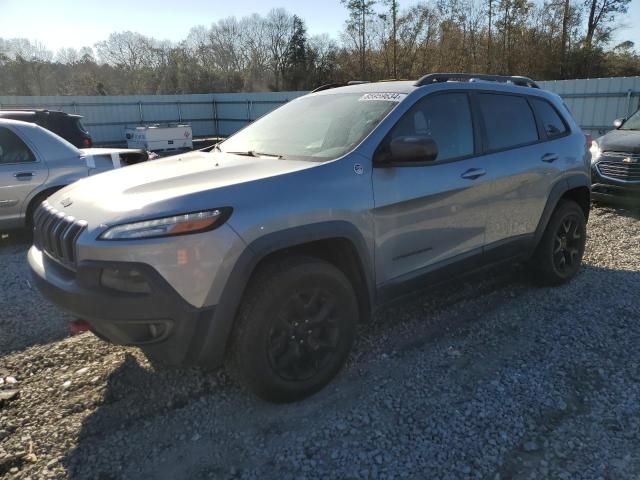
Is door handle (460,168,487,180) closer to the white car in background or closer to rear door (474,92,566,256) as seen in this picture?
rear door (474,92,566,256)

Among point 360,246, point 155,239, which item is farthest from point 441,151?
point 155,239

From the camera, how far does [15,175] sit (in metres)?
6.21

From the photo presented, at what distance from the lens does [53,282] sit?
2660mm

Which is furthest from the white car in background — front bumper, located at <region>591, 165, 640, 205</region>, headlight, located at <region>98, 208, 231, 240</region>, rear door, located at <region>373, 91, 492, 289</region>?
front bumper, located at <region>591, 165, 640, 205</region>

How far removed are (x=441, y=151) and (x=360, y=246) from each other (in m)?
1.05

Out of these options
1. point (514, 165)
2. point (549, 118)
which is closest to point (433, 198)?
point (514, 165)

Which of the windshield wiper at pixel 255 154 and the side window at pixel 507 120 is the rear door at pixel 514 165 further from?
the windshield wiper at pixel 255 154


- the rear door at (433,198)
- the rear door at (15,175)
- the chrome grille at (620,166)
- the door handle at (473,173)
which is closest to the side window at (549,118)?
the rear door at (433,198)

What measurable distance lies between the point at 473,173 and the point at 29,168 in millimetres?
5495

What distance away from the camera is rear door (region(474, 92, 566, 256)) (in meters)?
3.88

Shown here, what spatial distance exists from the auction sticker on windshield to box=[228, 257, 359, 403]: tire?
1287 mm

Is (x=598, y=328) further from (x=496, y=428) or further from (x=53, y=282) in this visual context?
(x=53, y=282)

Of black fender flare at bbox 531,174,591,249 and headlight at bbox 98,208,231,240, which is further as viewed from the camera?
black fender flare at bbox 531,174,591,249

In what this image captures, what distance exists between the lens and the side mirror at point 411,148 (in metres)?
2.98
